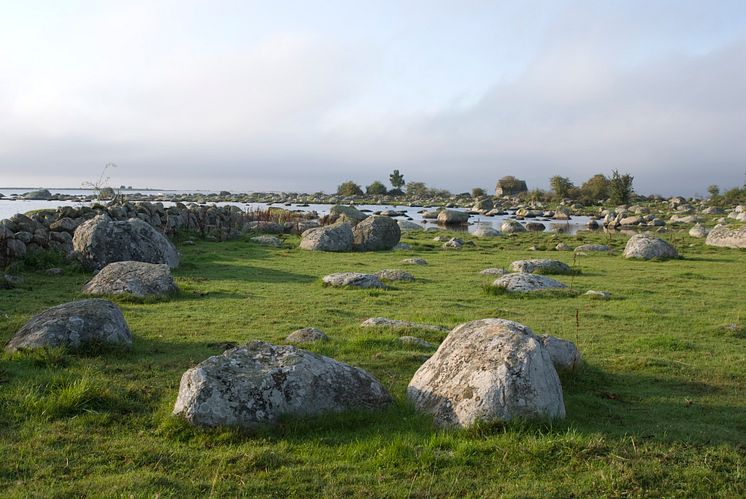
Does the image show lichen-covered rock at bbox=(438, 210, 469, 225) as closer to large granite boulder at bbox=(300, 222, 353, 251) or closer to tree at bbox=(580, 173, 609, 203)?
large granite boulder at bbox=(300, 222, 353, 251)

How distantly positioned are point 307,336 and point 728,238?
30.2 metres

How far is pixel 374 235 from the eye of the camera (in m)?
31.2

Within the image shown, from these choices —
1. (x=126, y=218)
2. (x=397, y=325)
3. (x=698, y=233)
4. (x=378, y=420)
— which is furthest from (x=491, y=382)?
(x=698, y=233)

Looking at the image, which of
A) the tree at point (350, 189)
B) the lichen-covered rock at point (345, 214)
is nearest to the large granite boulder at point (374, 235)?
the lichen-covered rock at point (345, 214)

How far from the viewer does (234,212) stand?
40.5 meters

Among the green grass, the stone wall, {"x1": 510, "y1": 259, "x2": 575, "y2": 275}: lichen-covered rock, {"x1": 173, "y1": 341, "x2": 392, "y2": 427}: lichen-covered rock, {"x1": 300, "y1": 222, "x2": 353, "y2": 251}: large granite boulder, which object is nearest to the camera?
the green grass

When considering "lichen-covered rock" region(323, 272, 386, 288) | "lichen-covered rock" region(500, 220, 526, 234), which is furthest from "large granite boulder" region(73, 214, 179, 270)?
"lichen-covered rock" region(500, 220, 526, 234)

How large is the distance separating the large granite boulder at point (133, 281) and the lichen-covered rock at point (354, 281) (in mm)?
4538

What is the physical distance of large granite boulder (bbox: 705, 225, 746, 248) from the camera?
32219mm

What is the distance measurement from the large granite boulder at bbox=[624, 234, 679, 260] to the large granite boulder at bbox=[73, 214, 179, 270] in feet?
63.9

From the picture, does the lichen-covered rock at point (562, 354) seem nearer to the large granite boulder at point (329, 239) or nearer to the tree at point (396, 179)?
the large granite boulder at point (329, 239)

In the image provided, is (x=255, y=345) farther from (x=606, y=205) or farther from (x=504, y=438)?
(x=606, y=205)

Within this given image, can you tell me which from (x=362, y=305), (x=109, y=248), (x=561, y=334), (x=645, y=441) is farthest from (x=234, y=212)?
(x=645, y=441)

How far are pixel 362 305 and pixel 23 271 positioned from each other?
37.7 feet
